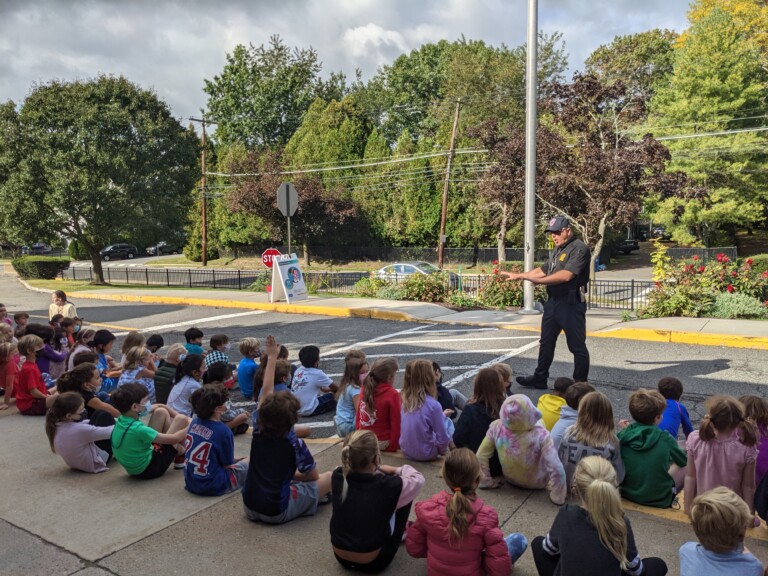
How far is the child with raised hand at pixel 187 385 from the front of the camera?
250 inches

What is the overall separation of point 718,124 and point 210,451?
39.8 metres

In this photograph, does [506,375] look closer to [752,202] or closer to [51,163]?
[51,163]

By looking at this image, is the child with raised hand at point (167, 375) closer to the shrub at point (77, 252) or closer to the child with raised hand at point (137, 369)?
the child with raised hand at point (137, 369)

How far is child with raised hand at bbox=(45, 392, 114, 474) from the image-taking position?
5.16 metres

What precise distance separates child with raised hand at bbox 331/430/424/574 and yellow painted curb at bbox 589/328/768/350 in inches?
354

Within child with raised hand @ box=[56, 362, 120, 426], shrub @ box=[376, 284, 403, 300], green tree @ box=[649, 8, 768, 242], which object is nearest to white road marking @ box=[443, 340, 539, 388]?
child with raised hand @ box=[56, 362, 120, 426]

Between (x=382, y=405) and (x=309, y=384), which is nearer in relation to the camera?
(x=382, y=405)

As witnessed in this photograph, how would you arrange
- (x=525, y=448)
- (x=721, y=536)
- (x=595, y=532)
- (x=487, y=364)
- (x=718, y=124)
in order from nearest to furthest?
(x=721, y=536)
(x=595, y=532)
(x=525, y=448)
(x=487, y=364)
(x=718, y=124)

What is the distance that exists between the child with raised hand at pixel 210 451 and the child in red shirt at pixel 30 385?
3.20 metres

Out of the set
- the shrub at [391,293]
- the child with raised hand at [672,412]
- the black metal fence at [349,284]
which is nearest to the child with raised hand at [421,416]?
the child with raised hand at [672,412]

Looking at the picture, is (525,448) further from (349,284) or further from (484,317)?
(349,284)

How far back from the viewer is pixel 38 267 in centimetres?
3372

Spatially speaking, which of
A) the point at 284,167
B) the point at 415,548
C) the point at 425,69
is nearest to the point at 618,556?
the point at 415,548

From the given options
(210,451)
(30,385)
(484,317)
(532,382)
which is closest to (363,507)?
(210,451)
